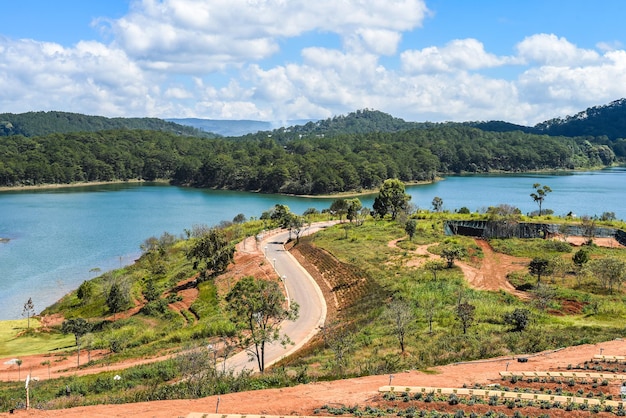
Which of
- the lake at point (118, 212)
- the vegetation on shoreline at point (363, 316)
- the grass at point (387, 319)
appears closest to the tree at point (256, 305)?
the vegetation on shoreline at point (363, 316)

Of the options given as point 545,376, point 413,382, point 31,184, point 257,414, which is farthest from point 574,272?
point 31,184

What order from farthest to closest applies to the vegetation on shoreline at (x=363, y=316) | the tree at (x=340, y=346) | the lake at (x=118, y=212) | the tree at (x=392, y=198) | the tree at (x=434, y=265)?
the tree at (x=392, y=198) < the lake at (x=118, y=212) < the tree at (x=434, y=265) < the tree at (x=340, y=346) < the vegetation on shoreline at (x=363, y=316)

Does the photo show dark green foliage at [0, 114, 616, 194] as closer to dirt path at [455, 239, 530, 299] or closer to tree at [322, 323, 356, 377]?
dirt path at [455, 239, 530, 299]

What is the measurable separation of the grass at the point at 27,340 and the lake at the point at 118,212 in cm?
431

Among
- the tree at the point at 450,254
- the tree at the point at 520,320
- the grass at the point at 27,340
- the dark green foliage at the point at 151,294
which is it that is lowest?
the grass at the point at 27,340

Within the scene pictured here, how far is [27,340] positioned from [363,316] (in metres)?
24.8

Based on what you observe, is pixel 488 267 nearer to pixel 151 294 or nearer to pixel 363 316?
pixel 363 316

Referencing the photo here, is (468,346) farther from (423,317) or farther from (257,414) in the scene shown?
(257,414)

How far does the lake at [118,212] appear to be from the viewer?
57.8m

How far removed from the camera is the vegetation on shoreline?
74.1 feet

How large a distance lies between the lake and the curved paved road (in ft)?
70.6

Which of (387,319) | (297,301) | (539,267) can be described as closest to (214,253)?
(297,301)

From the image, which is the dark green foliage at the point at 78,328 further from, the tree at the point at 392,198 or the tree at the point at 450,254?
the tree at the point at 392,198

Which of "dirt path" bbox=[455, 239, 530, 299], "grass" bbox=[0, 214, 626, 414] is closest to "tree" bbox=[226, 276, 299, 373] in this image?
"grass" bbox=[0, 214, 626, 414]
